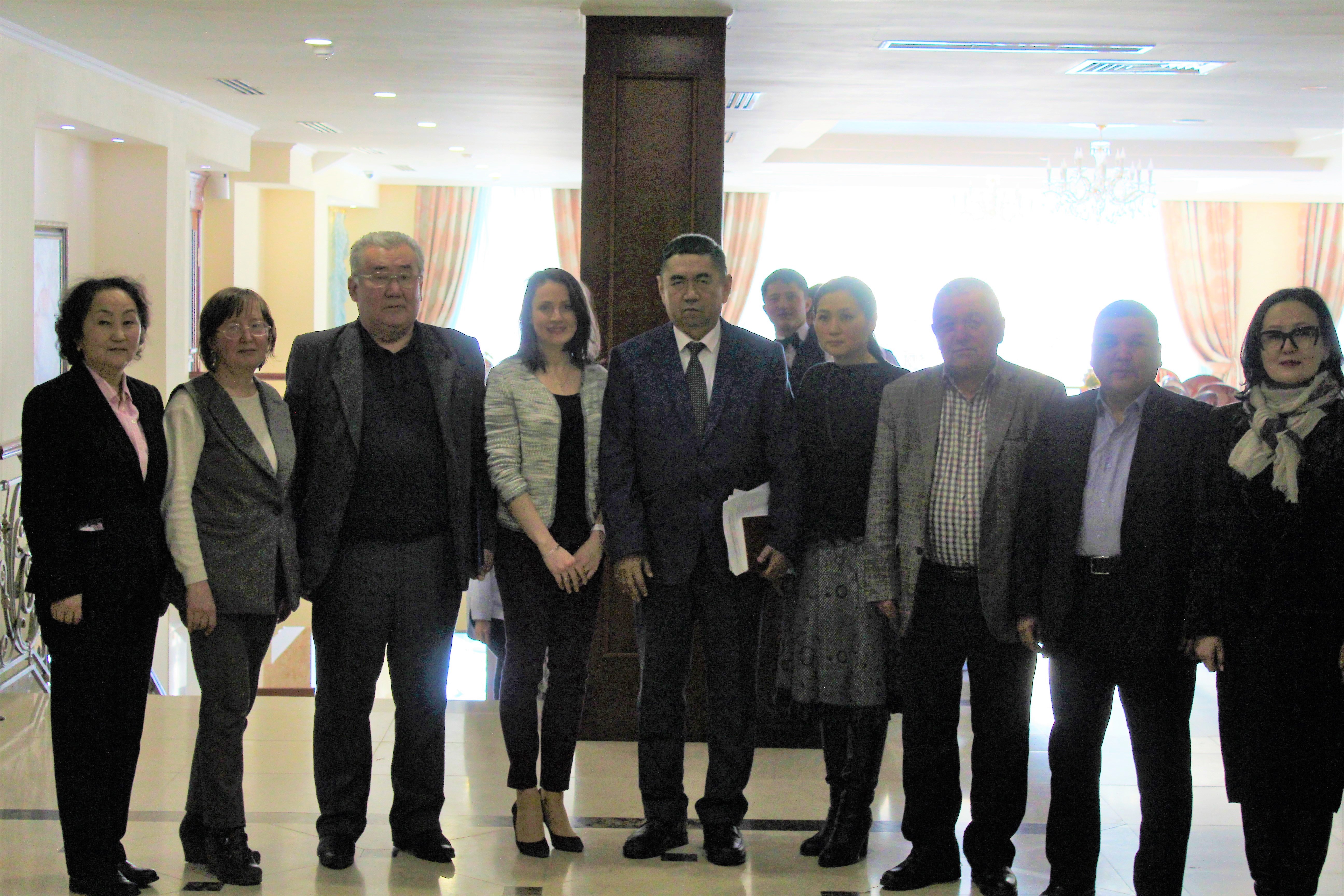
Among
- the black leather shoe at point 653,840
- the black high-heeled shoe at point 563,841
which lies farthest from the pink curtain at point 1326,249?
the black high-heeled shoe at point 563,841

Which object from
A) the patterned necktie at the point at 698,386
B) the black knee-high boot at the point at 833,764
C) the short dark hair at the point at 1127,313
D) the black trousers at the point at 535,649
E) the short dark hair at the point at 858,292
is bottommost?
the black knee-high boot at the point at 833,764

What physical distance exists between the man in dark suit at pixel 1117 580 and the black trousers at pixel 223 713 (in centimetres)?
194

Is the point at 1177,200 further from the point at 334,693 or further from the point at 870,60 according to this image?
the point at 334,693

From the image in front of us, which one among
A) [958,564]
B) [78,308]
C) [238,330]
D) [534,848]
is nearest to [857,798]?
[958,564]

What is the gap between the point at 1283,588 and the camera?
8.79 feet

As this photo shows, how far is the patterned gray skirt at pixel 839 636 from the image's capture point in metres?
3.27

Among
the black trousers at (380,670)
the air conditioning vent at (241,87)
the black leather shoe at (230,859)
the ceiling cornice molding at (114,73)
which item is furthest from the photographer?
the air conditioning vent at (241,87)

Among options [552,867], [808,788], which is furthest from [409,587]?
[808,788]

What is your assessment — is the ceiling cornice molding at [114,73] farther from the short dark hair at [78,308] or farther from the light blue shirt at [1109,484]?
the light blue shirt at [1109,484]

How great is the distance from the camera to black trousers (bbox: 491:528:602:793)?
3.29m

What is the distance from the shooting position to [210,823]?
3.14 metres

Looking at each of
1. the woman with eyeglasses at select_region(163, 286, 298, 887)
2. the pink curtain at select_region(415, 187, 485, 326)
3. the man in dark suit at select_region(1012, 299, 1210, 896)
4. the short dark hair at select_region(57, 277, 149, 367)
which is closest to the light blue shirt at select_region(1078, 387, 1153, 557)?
the man in dark suit at select_region(1012, 299, 1210, 896)

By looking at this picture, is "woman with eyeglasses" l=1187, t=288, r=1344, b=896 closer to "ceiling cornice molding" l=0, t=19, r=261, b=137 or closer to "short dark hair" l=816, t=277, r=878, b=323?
"short dark hair" l=816, t=277, r=878, b=323

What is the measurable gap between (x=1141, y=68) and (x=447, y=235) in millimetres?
9498
